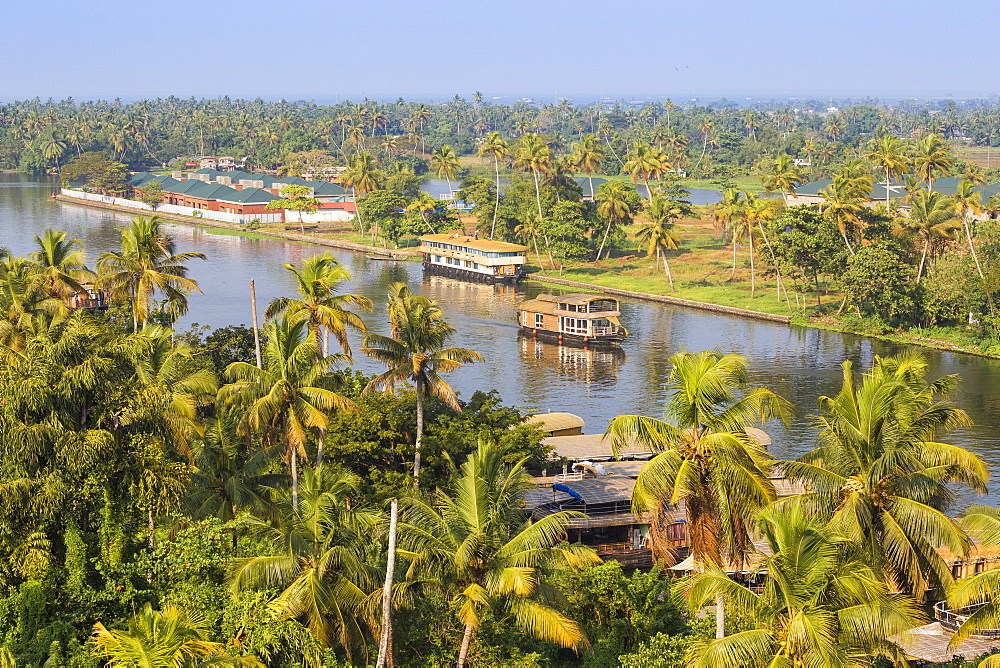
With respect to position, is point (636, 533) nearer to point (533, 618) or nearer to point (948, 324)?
point (533, 618)

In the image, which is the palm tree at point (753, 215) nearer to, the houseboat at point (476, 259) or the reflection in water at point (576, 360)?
the houseboat at point (476, 259)

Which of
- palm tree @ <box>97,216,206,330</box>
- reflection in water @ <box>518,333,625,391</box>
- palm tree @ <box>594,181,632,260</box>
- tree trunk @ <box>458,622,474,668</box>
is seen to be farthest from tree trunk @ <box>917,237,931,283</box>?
tree trunk @ <box>458,622,474,668</box>

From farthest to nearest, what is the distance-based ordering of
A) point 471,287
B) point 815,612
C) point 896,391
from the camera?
point 471,287 → point 896,391 → point 815,612

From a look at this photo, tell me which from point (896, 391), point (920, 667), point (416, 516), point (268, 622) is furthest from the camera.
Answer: point (920, 667)

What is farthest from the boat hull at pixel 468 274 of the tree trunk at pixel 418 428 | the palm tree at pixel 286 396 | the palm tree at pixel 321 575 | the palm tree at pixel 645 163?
the palm tree at pixel 321 575

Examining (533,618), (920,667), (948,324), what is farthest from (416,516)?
(948,324)

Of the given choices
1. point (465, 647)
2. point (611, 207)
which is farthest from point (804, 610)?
point (611, 207)
